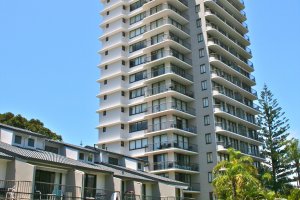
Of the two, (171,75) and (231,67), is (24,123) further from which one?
(231,67)

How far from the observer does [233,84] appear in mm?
66438

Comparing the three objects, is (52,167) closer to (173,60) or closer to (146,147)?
(146,147)

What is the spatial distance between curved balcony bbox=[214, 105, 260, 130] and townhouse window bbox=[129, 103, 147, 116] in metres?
12.0

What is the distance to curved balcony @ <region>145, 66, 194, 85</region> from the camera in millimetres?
60838

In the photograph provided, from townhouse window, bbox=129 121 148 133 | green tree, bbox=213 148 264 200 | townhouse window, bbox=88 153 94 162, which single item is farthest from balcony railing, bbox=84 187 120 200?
townhouse window, bbox=129 121 148 133

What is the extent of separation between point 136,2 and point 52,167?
46548 millimetres

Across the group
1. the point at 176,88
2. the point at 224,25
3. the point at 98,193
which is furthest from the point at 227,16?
the point at 98,193

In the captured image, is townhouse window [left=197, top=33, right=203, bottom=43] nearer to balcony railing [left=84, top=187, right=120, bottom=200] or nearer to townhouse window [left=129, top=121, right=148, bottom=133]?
townhouse window [left=129, top=121, right=148, bottom=133]

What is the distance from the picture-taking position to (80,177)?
114 feet

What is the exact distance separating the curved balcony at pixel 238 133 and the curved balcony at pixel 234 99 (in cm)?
434

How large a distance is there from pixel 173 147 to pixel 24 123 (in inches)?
945

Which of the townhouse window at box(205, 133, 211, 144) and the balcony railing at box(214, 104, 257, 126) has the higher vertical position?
the balcony railing at box(214, 104, 257, 126)

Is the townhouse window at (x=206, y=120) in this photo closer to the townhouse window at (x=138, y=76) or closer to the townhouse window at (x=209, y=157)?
the townhouse window at (x=209, y=157)

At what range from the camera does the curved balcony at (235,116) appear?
6029 centimetres
